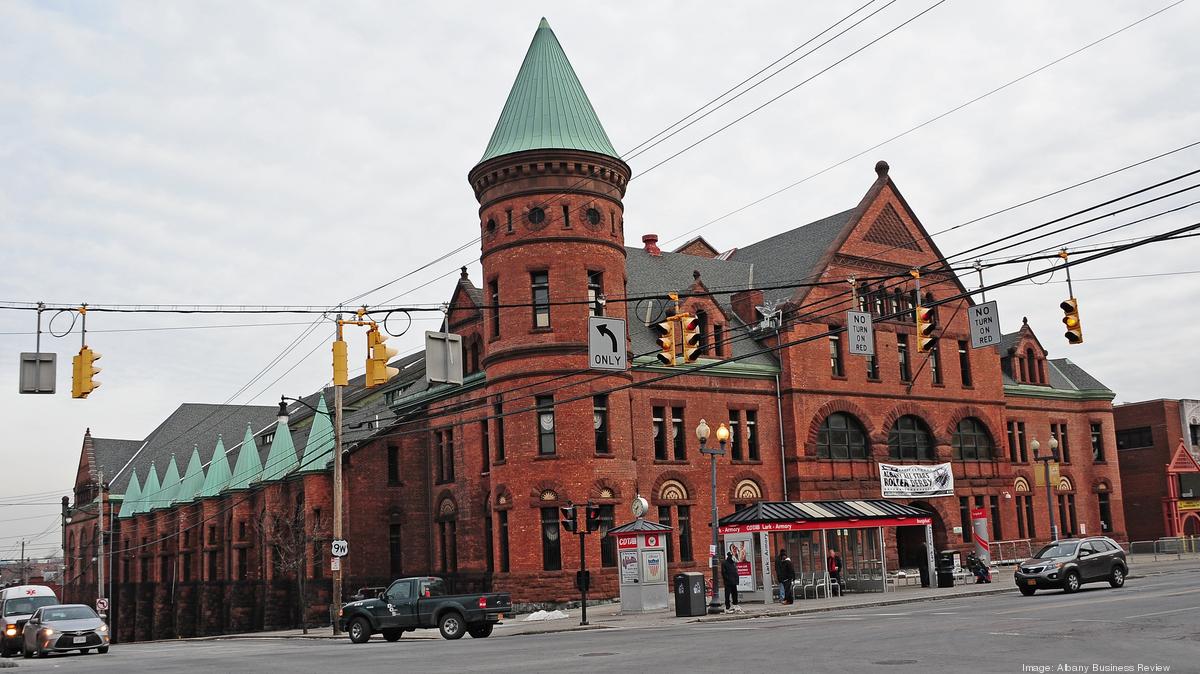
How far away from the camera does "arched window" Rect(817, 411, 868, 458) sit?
46.6 meters

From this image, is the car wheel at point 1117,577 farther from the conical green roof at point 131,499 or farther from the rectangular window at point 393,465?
the conical green roof at point 131,499

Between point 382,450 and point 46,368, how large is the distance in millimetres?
26946

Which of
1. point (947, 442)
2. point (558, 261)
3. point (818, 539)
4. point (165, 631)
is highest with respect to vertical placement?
point (558, 261)

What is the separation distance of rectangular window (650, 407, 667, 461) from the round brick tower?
2533mm

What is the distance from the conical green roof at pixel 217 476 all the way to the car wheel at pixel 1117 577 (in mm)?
47305

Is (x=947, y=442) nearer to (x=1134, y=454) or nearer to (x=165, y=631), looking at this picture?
(x=1134, y=454)

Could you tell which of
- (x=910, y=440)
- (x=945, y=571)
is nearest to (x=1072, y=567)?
(x=945, y=571)

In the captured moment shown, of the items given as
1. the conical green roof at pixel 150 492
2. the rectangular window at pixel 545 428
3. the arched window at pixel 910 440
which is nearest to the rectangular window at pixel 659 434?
the rectangular window at pixel 545 428

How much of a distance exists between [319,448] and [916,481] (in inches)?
1082

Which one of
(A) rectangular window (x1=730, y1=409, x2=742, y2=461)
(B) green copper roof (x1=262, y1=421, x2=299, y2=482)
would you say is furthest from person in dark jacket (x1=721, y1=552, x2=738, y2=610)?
(B) green copper roof (x1=262, y1=421, x2=299, y2=482)

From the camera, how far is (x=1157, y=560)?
53594 millimetres

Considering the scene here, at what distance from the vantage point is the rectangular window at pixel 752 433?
4506 centimetres

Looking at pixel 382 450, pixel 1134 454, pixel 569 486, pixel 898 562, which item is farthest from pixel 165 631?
pixel 1134 454

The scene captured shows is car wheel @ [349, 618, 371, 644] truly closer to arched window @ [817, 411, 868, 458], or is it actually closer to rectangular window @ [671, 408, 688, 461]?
rectangular window @ [671, 408, 688, 461]
